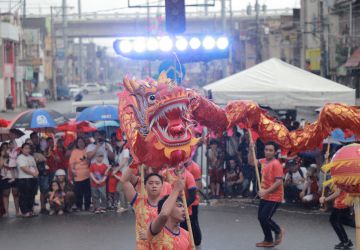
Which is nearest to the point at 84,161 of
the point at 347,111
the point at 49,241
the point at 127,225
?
the point at 127,225

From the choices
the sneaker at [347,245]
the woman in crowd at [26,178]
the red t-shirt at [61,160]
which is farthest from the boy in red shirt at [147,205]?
the red t-shirt at [61,160]

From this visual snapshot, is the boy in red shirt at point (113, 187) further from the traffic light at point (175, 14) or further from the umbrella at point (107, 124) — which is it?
the traffic light at point (175, 14)

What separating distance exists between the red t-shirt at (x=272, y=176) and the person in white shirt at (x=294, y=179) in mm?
4315

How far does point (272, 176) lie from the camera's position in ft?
38.2

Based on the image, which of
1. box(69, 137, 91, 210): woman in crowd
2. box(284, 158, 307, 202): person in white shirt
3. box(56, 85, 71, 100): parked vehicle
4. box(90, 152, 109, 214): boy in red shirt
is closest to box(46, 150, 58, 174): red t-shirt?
box(69, 137, 91, 210): woman in crowd

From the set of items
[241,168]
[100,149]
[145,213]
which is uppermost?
[145,213]

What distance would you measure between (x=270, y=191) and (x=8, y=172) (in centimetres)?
565

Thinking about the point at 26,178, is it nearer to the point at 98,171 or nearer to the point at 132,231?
the point at 98,171

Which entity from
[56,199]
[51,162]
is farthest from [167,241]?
[51,162]

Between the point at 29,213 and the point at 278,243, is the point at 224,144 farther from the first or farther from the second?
the point at 278,243

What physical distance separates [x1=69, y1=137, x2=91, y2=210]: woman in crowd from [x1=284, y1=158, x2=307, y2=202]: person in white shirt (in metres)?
3.80

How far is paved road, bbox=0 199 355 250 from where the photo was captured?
40.7 feet

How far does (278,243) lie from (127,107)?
15.6 ft

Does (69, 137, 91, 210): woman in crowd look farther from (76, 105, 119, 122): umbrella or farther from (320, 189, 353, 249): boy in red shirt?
(320, 189, 353, 249): boy in red shirt
